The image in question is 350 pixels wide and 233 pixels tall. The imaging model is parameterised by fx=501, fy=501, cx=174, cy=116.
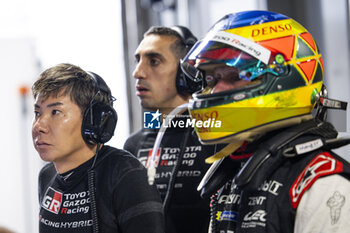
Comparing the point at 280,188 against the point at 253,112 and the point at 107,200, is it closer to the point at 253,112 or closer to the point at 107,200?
the point at 253,112

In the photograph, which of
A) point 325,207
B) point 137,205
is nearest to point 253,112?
point 325,207

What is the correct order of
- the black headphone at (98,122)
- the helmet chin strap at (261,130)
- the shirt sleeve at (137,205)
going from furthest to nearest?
the black headphone at (98,122), the shirt sleeve at (137,205), the helmet chin strap at (261,130)

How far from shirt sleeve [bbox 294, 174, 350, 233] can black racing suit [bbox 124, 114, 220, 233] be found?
2.45 feet

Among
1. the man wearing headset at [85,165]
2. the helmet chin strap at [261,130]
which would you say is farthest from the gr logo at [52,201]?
the helmet chin strap at [261,130]

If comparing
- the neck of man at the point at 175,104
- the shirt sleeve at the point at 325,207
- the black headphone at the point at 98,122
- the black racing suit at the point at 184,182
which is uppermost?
the black headphone at the point at 98,122

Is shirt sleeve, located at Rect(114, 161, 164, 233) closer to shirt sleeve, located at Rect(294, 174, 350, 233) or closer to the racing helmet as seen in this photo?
the racing helmet

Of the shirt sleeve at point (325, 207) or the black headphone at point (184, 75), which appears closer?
the shirt sleeve at point (325, 207)

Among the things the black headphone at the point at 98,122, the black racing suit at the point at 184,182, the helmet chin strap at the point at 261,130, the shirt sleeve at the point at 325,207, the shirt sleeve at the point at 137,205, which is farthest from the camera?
the black racing suit at the point at 184,182

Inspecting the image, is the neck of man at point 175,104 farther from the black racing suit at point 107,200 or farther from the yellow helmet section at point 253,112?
the yellow helmet section at point 253,112

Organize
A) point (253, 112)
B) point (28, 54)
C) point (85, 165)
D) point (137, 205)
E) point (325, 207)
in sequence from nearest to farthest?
point (325, 207) → point (253, 112) → point (137, 205) → point (85, 165) → point (28, 54)

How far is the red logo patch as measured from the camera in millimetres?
1145

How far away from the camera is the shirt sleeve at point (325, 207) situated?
1104 mm

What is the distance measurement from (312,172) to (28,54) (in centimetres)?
281

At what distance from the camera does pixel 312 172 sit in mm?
1164
